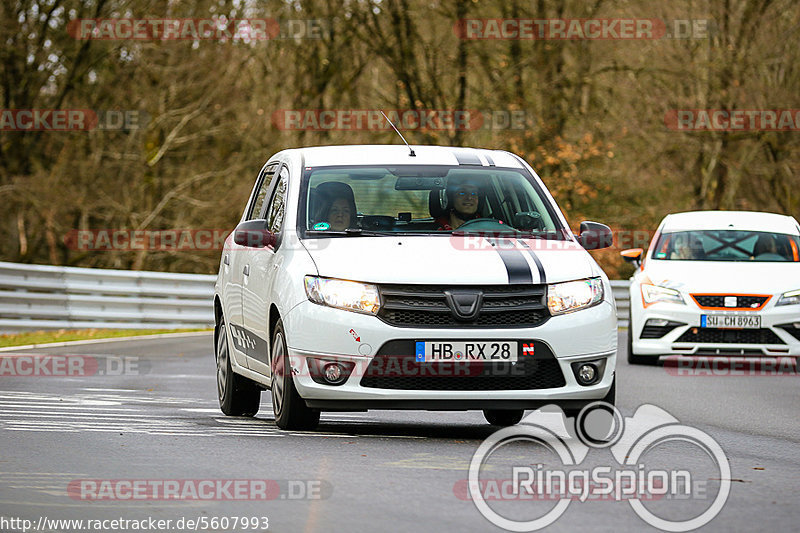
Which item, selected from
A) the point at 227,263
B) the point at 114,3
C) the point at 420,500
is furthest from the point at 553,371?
the point at 114,3

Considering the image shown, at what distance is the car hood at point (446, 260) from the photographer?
9.12 metres

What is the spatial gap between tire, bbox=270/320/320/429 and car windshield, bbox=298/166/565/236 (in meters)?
0.84

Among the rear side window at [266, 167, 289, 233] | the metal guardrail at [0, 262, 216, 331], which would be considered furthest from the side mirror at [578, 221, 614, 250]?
the metal guardrail at [0, 262, 216, 331]

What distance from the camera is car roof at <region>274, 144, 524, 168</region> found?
10.6m

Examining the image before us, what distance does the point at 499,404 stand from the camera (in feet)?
30.1

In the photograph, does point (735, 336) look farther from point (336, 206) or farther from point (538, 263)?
point (538, 263)

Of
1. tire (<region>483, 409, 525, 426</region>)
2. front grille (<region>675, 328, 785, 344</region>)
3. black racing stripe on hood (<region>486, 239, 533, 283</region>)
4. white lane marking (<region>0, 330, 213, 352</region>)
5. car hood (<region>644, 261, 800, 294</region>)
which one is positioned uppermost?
black racing stripe on hood (<region>486, 239, 533, 283</region>)

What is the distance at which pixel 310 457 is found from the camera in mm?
8289

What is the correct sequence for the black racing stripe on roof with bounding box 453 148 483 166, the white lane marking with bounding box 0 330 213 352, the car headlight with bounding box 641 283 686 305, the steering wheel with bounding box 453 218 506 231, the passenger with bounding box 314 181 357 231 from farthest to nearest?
the white lane marking with bounding box 0 330 213 352 < the car headlight with bounding box 641 283 686 305 < the black racing stripe on roof with bounding box 453 148 483 166 < the steering wheel with bounding box 453 218 506 231 < the passenger with bounding box 314 181 357 231

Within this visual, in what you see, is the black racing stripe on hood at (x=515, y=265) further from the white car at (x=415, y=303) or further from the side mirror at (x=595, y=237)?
the side mirror at (x=595, y=237)

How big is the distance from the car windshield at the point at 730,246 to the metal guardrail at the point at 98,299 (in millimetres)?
10164

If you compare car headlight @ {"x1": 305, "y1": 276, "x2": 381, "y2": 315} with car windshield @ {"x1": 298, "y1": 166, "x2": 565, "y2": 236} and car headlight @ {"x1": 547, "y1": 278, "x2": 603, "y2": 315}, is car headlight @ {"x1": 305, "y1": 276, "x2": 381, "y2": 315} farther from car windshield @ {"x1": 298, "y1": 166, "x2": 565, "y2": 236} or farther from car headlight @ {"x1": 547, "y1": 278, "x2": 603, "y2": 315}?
car headlight @ {"x1": 547, "y1": 278, "x2": 603, "y2": 315}

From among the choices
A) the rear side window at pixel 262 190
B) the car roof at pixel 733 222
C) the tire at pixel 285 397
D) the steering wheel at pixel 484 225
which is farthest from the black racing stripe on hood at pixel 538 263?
the car roof at pixel 733 222

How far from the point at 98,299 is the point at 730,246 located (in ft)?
39.0
